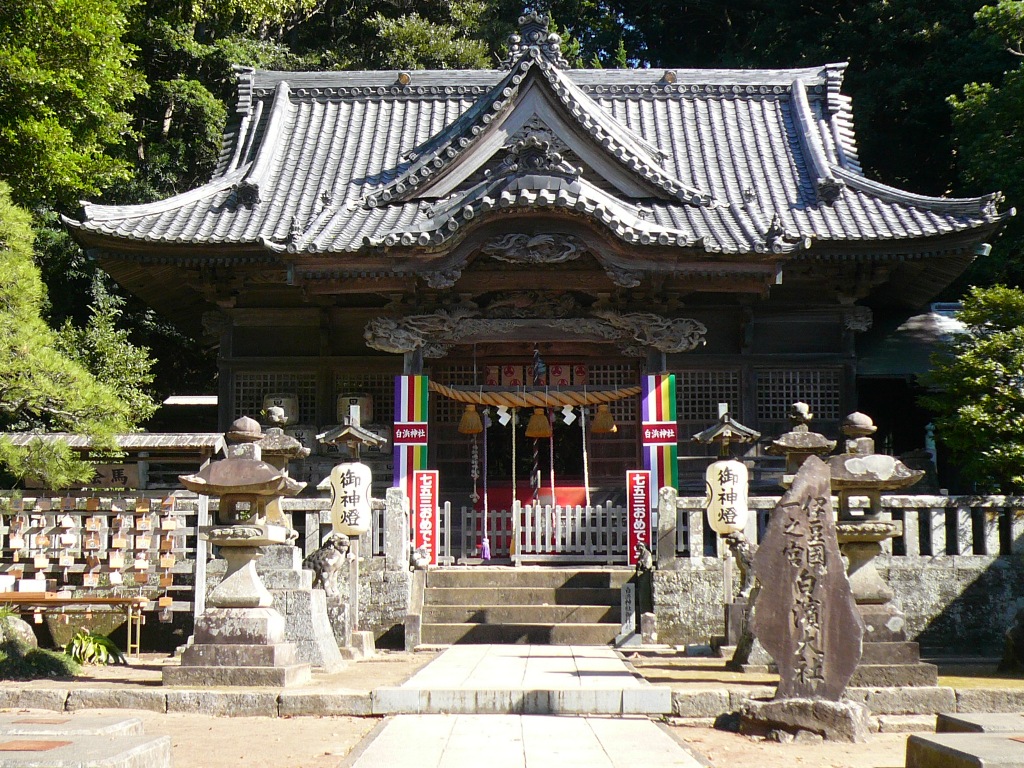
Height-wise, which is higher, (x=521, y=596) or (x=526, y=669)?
(x=521, y=596)

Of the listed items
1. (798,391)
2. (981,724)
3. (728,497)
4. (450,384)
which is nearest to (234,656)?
(728,497)

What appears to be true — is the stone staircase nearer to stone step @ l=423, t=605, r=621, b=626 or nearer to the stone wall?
stone step @ l=423, t=605, r=621, b=626

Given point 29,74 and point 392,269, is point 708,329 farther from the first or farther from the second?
point 29,74

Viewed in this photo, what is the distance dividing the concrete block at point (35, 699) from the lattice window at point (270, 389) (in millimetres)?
9098

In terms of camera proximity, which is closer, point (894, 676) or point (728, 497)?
point (894, 676)

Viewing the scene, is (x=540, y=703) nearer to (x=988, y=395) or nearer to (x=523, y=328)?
(x=988, y=395)

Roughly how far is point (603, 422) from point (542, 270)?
2.67m

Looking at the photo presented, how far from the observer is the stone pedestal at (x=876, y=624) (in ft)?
29.0

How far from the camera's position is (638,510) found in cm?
1470

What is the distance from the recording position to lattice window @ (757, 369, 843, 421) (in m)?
17.2

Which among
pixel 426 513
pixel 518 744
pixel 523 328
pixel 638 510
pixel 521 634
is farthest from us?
pixel 523 328

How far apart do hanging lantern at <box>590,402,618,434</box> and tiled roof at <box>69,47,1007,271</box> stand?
9.99 feet

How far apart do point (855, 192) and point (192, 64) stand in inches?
677

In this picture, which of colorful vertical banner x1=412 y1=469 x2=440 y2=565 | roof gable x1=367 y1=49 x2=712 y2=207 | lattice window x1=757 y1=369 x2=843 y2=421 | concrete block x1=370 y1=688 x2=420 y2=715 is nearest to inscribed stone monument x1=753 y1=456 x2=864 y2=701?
concrete block x1=370 y1=688 x2=420 y2=715
